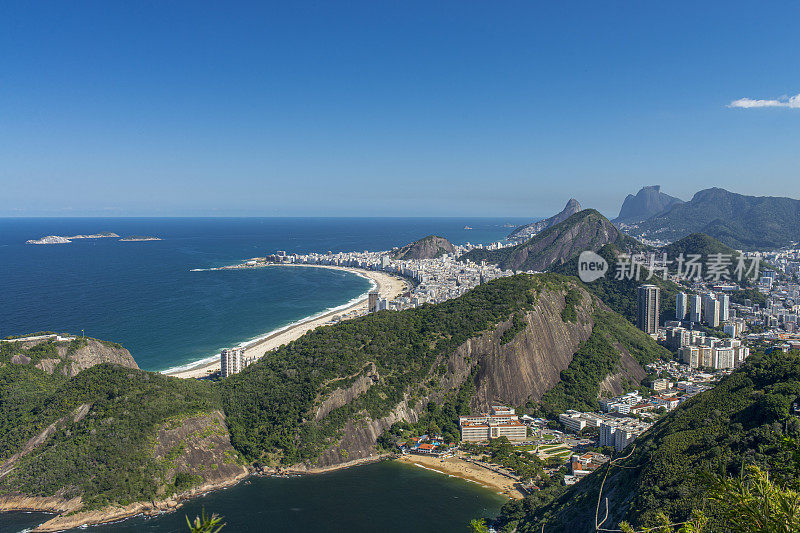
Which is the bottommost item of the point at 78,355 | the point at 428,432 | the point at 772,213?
the point at 428,432

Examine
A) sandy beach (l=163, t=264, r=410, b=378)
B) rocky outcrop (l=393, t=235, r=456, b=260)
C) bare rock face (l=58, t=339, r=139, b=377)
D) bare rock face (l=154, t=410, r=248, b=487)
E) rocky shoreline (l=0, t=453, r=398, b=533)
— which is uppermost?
rocky outcrop (l=393, t=235, r=456, b=260)

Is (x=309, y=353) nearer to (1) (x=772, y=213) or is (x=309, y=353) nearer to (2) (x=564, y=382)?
(2) (x=564, y=382)

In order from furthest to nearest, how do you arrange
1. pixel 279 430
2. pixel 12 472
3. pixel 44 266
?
pixel 44 266 < pixel 279 430 < pixel 12 472

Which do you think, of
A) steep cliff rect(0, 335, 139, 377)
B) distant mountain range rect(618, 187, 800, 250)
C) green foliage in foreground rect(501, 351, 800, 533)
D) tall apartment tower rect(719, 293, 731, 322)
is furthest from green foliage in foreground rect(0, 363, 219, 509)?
distant mountain range rect(618, 187, 800, 250)

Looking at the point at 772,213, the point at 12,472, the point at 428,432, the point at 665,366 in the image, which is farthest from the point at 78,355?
the point at 772,213

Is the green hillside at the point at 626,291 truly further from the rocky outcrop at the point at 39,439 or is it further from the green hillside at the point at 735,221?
the green hillside at the point at 735,221

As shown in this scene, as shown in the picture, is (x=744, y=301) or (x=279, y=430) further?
(x=744, y=301)

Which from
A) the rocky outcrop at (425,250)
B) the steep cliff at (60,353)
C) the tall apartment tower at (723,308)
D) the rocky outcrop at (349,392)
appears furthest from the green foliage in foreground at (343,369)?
the rocky outcrop at (425,250)

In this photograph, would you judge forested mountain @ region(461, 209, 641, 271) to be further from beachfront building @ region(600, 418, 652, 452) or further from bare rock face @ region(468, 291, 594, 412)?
beachfront building @ region(600, 418, 652, 452)
